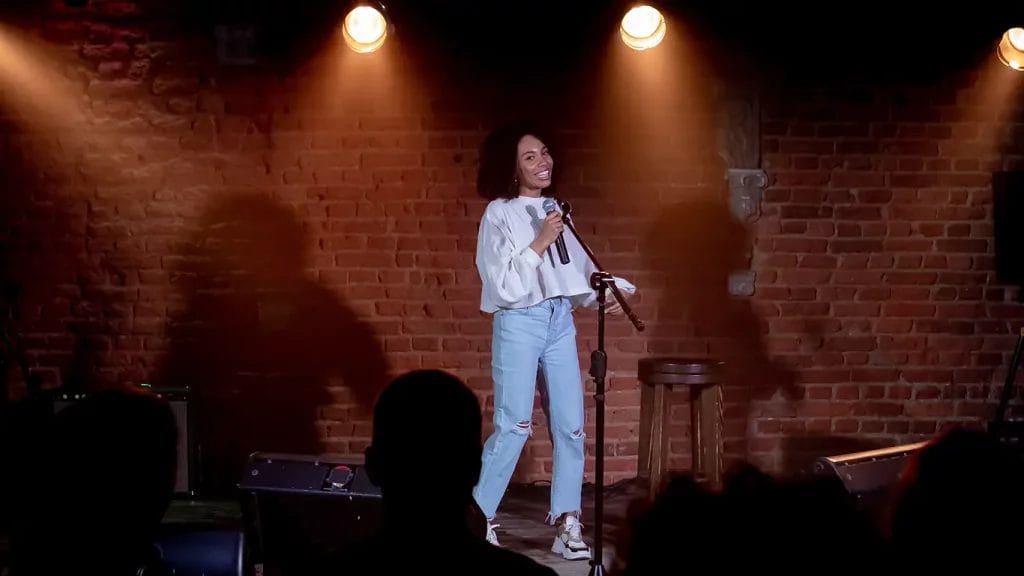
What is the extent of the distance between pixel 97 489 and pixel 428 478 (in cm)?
54

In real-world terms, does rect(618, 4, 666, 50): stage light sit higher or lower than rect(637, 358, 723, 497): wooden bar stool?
higher

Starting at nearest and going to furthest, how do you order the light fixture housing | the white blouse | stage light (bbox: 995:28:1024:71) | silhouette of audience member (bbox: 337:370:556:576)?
1. silhouette of audience member (bbox: 337:370:556:576)
2. the white blouse
3. the light fixture housing
4. stage light (bbox: 995:28:1024:71)

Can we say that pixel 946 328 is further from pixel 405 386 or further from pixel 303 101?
pixel 405 386

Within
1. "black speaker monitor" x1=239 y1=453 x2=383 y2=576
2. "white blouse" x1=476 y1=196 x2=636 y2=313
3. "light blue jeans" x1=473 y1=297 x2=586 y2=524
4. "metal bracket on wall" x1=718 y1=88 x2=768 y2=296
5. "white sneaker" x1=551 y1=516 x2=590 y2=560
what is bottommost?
"white sneaker" x1=551 y1=516 x2=590 y2=560

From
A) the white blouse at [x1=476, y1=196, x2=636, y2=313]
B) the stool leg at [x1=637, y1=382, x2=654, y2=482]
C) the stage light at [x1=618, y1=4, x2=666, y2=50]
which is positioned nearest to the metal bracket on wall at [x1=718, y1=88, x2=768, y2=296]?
the stage light at [x1=618, y1=4, x2=666, y2=50]

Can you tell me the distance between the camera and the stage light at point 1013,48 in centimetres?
545

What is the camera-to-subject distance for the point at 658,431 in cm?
477

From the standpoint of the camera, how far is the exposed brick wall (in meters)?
5.48

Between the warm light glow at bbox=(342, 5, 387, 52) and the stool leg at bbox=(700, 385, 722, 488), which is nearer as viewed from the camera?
the stool leg at bbox=(700, 385, 722, 488)

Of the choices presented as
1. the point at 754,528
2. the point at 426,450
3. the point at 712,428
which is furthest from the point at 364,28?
the point at 754,528

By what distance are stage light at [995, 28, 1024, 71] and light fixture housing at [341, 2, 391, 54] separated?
11.2ft

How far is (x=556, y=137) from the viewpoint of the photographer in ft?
18.0

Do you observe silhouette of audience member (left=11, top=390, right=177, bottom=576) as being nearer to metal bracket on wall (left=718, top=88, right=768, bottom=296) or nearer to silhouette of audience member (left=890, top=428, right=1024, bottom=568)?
silhouette of audience member (left=890, top=428, right=1024, bottom=568)

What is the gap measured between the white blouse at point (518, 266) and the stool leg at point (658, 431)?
28.4 inches
